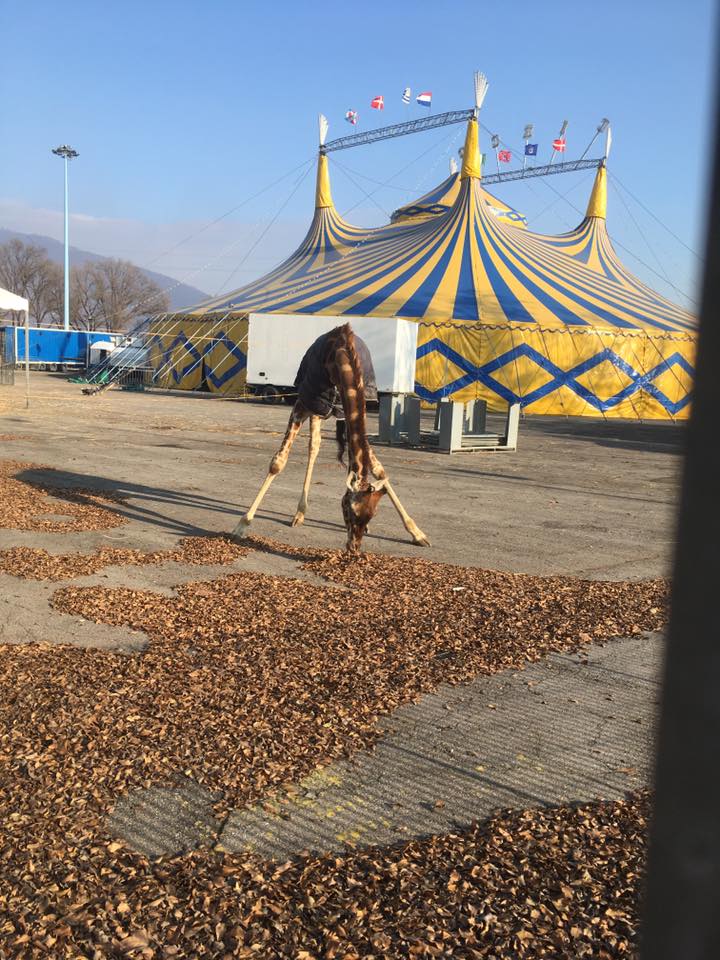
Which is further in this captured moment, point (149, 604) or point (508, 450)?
point (508, 450)

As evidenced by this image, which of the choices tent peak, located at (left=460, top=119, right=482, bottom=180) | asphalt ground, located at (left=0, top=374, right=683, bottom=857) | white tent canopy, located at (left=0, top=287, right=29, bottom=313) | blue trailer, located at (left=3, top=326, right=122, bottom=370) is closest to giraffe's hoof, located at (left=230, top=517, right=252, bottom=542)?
asphalt ground, located at (left=0, top=374, right=683, bottom=857)

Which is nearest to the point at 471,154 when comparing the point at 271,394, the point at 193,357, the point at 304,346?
the point at 304,346

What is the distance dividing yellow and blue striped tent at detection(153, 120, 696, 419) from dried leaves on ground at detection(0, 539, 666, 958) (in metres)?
23.5

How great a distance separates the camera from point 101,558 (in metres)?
7.52

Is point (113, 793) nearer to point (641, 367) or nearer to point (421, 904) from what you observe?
point (421, 904)

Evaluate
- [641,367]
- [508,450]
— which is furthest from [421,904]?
[641,367]

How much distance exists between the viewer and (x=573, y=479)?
47.6 ft

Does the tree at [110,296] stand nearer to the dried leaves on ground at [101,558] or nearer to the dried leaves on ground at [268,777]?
the dried leaves on ground at [101,558]

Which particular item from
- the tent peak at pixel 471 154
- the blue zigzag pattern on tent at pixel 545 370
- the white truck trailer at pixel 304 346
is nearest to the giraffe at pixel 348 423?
the white truck trailer at pixel 304 346

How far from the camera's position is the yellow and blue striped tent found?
29297 mm

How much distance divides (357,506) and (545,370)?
914 inches

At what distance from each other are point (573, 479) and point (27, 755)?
39.7ft

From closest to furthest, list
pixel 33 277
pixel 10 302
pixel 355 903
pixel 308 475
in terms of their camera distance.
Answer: pixel 355 903 → pixel 308 475 → pixel 10 302 → pixel 33 277

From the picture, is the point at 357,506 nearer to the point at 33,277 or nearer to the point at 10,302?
the point at 10,302
